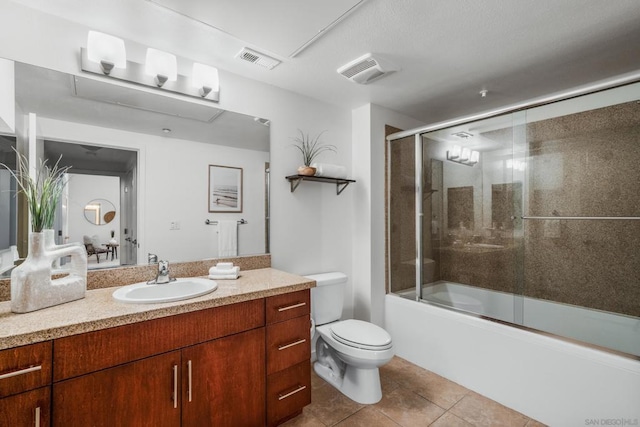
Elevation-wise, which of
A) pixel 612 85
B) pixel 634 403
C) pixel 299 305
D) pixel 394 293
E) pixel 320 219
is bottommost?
pixel 634 403

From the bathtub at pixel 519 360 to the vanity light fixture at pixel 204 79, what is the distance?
2.28 metres

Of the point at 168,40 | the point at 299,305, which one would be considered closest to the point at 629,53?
the point at 299,305

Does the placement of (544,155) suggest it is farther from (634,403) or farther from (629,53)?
(634,403)

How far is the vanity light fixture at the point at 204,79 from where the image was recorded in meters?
1.93

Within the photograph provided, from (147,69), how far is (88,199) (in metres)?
0.83

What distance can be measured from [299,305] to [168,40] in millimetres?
1757

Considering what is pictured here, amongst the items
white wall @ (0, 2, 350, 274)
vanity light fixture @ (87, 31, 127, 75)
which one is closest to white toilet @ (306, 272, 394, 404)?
white wall @ (0, 2, 350, 274)

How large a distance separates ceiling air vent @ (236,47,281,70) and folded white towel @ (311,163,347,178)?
79 cm

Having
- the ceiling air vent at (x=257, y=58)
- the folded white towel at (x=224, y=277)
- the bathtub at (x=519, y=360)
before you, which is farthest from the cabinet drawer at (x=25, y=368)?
the bathtub at (x=519, y=360)

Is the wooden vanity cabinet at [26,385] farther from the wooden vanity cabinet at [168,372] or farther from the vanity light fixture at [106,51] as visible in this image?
the vanity light fixture at [106,51]

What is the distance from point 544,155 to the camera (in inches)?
98.7

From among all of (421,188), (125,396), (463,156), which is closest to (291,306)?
(125,396)

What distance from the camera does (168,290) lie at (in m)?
1.70

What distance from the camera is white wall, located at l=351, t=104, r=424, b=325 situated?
8.86 ft
